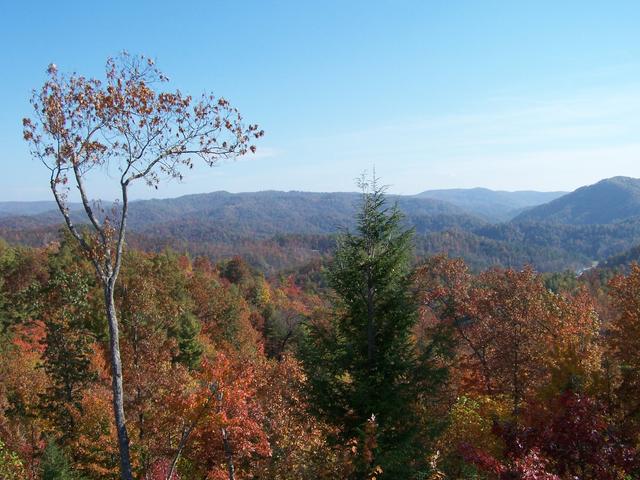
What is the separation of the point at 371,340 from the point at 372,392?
4.31ft

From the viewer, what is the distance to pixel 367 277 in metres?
12.7

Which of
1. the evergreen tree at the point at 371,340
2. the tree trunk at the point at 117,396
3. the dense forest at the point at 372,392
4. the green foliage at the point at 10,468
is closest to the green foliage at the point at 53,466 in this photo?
the dense forest at the point at 372,392

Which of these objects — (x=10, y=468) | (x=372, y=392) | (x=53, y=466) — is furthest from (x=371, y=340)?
(x=10, y=468)

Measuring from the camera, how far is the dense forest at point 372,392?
9508 millimetres

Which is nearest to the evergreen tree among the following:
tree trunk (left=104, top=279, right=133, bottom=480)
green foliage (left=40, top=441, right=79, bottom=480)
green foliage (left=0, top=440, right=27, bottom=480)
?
tree trunk (left=104, top=279, right=133, bottom=480)

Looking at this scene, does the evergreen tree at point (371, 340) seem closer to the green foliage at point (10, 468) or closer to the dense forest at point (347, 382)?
the dense forest at point (347, 382)

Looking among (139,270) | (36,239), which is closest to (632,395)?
(139,270)

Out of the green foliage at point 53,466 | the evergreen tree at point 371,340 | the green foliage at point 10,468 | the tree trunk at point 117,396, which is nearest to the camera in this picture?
the tree trunk at point 117,396

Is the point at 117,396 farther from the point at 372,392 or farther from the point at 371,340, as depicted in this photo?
the point at 371,340

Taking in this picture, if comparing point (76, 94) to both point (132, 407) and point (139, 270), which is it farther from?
point (139, 270)

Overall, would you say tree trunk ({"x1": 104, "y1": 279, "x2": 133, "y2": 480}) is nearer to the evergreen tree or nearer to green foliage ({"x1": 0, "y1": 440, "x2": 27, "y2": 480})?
the evergreen tree

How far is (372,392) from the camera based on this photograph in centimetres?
1187

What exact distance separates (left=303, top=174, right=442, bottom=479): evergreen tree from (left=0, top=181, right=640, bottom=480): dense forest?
0.04 metres

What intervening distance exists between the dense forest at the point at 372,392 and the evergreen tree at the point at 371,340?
0.12ft
